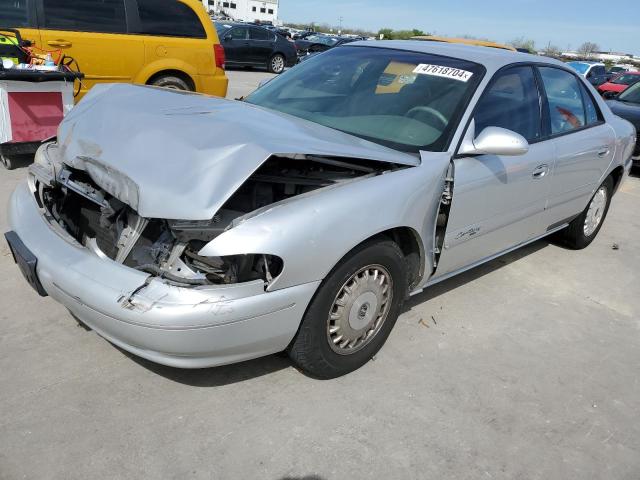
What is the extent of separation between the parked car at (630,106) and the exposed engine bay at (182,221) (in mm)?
7161

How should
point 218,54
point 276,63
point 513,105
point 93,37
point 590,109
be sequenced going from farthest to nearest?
1. point 276,63
2. point 218,54
3. point 93,37
4. point 590,109
5. point 513,105

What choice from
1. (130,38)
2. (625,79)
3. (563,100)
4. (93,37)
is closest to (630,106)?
(563,100)

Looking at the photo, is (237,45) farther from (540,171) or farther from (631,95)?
(540,171)

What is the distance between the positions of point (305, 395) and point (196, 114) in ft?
4.82

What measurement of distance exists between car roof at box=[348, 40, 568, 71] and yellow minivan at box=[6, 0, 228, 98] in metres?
3.98

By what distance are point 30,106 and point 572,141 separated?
190 inches

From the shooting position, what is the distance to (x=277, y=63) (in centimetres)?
1981

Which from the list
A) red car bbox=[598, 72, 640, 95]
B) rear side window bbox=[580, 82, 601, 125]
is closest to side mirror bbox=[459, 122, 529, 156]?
rear side window bbox=[580, 82, 601, 125]

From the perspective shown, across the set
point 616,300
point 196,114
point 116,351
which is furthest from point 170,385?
point 616,300

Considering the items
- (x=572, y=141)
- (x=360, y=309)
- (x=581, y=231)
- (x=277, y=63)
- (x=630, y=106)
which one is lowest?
(x=581, y=231)

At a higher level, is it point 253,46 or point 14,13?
point 14,13

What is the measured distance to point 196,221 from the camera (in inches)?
91.5

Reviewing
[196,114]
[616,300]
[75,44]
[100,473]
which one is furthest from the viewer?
[75,44]

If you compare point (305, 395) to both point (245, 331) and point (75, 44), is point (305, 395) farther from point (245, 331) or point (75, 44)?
point (75, 44)
